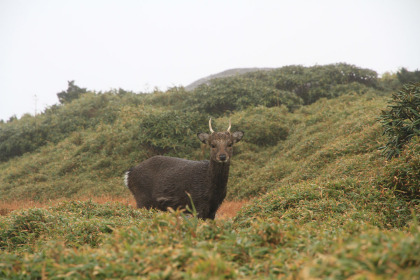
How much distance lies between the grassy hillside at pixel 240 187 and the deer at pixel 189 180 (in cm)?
88

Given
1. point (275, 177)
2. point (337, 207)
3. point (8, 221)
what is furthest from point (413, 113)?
point (8, 221)

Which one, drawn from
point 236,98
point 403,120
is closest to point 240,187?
point 403,120

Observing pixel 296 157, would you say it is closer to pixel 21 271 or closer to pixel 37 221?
pixel 37 221

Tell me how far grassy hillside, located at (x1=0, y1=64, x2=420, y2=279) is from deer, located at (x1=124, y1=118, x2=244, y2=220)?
88cm

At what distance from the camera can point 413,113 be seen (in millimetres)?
7590

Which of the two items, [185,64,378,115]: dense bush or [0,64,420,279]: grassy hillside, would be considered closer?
[0,64,420,279]: grassy hillside

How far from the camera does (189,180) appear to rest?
840cm

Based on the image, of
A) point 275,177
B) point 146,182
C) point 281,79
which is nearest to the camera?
point 146,182

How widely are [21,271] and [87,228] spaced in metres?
2.16

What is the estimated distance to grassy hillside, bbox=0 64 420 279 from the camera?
318cm

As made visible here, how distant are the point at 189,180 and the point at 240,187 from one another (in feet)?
16.0

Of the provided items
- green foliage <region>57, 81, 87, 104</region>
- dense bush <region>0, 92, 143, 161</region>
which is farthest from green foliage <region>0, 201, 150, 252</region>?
green foliage <region>57, 81, 87, 104</region>

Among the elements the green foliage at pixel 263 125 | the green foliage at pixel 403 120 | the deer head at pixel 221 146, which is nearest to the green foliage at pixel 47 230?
the deer head at pixel 221 146

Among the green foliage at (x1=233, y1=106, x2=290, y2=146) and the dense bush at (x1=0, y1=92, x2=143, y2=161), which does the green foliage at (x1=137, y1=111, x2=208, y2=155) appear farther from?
the dense bush at (x1=0, y1=92, x2=143, y2=161)
